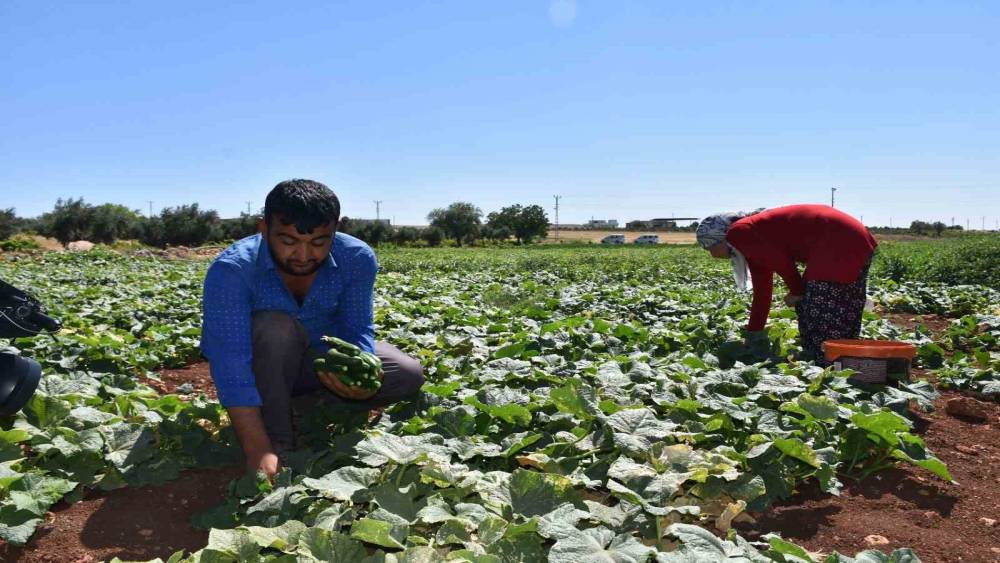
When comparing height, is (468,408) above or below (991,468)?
above

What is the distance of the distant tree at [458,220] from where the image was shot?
2569 inches

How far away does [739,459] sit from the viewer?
288 cm

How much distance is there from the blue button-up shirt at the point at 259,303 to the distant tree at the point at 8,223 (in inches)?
1865

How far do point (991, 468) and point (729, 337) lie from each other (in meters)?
2.52

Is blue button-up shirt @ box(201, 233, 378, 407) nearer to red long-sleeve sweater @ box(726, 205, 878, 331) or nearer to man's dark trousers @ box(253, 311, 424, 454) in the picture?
man's dark trousers @ box(253, 311, 424, 454)

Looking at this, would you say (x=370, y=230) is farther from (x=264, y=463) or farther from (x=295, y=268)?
(x=264, y=463)

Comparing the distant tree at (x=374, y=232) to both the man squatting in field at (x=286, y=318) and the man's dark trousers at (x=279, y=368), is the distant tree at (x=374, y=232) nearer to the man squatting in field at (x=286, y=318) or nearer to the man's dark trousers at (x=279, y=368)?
the man squatting in field at (x=286, y=318)

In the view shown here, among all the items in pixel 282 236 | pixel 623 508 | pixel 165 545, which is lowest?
pixel 165 545

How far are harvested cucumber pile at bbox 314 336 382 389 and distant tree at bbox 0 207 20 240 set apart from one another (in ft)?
157

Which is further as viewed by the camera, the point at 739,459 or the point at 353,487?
the point at 739,459

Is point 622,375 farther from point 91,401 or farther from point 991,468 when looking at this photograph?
Answer: point 91,401

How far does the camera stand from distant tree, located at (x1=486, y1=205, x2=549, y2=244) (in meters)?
77.9

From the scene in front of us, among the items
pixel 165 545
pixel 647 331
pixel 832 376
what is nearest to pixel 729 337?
pixel 647 331

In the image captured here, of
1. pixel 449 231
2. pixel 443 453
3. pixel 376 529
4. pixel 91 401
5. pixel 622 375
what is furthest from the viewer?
pixel 449 231
